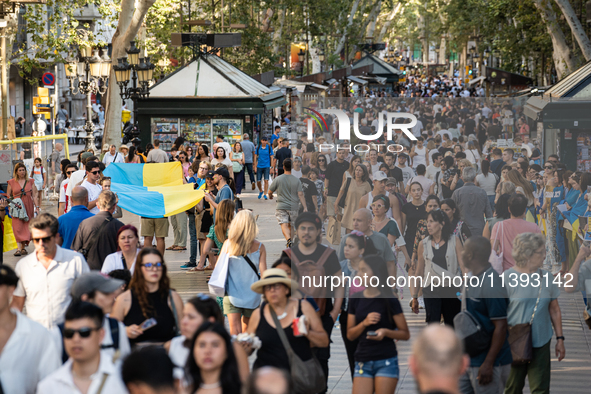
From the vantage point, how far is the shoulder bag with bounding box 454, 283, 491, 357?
214 inches

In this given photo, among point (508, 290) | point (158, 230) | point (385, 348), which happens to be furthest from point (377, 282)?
point (158, 230)

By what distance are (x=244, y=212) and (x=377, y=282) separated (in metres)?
1.91

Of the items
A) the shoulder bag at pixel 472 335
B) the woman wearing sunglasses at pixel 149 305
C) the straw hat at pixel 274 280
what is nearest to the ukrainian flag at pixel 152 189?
the woman wearing sunglasses at pixel 149 305

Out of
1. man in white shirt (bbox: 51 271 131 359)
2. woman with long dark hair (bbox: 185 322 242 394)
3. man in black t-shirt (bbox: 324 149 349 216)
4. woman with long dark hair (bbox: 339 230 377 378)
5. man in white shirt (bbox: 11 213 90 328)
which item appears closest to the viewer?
woman with long dark hair (bbox: 185 322 242 394)

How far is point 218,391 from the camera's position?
398 centimetres

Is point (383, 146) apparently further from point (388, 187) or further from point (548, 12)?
point (548, 12)

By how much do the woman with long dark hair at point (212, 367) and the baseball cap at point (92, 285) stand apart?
133cm

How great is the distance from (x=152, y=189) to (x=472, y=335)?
24.1ft

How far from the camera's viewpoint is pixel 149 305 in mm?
5387

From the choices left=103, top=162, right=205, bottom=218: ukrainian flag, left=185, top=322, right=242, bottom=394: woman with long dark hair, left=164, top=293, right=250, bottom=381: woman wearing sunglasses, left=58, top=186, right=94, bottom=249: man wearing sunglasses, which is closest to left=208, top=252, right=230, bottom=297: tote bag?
left=58, top=186, right=94, bottom=249: man wearing sunglasses

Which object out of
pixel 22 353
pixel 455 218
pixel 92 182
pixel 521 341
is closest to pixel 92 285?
pixel 22 353

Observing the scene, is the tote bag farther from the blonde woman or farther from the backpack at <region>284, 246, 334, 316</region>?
the backpack at <region>284, 246, 334, 316</region>

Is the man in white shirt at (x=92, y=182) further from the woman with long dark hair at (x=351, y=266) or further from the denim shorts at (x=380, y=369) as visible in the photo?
the denim shorts at (x=380, y=369)

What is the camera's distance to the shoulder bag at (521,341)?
566 centimetres
